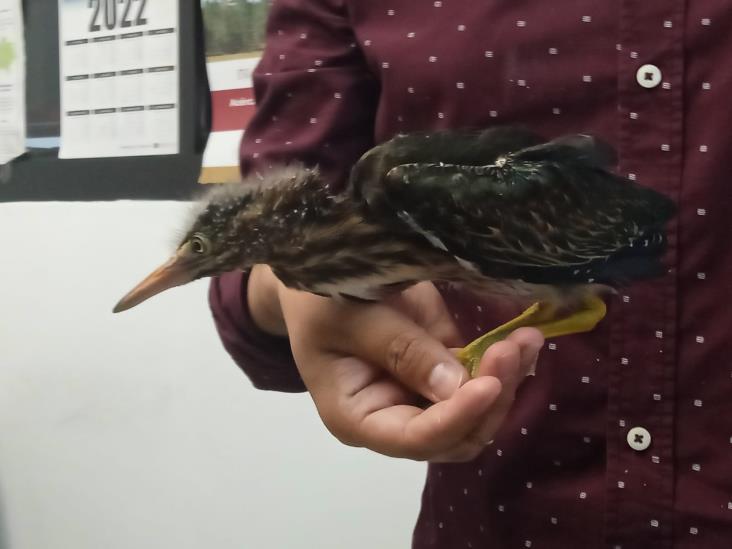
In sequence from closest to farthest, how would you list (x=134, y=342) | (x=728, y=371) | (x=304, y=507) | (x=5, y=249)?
(x=728, y=371) → (x=304, y=507) → (x=134, y=342) → (x=5, y=249)

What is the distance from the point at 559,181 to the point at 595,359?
0.18m

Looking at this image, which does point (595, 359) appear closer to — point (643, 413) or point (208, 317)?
point (643, 413)

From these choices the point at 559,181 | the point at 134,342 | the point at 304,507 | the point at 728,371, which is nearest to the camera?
the point at 559,181

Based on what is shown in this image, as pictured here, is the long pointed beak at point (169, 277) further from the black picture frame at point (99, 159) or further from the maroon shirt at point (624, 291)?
the black picture frame at point (99, 159)

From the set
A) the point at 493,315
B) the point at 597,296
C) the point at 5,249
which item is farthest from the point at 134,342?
the point at 597,296

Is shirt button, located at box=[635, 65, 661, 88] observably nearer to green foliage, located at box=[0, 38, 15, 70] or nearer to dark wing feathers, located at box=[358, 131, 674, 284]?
dark wing feathers, located at box=[358, 131, 674, 284]

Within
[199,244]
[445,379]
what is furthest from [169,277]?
[445,379]

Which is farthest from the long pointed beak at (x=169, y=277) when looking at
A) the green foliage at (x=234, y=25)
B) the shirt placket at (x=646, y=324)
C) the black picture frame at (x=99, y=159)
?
the green foliage at (x=234, y=25)

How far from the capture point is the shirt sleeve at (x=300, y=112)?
562 mm

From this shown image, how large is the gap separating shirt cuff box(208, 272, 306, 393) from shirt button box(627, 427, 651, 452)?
0.24m

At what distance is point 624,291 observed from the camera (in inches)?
16.4

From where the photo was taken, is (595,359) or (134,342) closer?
(595,359)

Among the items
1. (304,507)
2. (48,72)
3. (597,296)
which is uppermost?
(597,296)

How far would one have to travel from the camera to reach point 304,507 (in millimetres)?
1105
